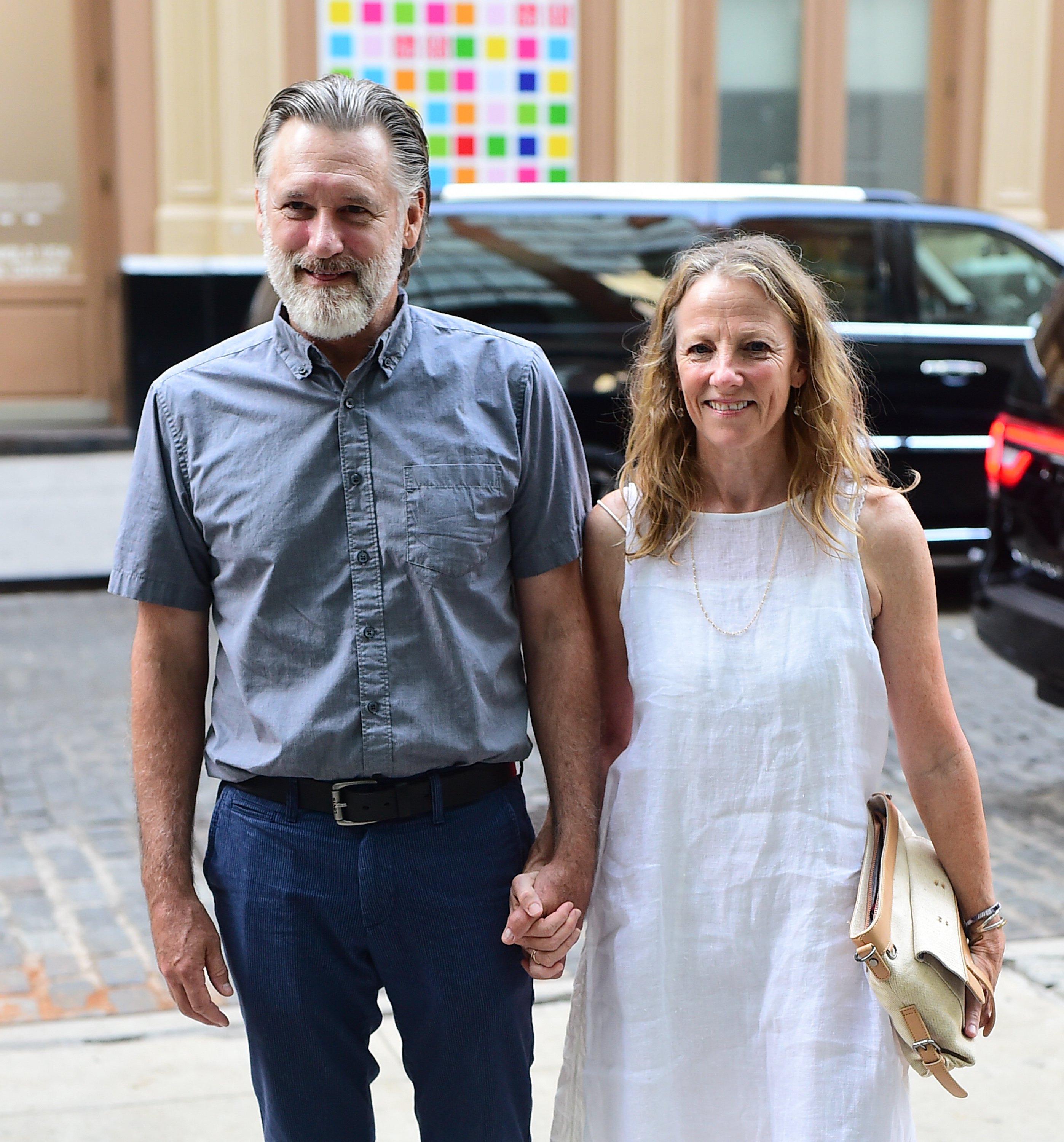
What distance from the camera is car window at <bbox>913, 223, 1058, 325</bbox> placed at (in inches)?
320

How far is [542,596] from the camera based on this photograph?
232 cm

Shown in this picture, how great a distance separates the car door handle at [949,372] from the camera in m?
8.08

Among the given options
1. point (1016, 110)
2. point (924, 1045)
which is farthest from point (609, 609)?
point (1016, 110)

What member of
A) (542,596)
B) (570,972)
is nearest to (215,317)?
(570,972)

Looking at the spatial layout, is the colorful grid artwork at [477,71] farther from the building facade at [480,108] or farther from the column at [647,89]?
the column at [647,89]

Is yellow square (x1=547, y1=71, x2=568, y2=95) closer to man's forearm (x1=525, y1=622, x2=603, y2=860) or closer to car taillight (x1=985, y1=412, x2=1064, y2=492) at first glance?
car taillight (x1=985, y1=412, x2=1064, y2=492)

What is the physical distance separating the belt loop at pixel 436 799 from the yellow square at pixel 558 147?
11342mm

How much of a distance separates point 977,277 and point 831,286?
3.94ft

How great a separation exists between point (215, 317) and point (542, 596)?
33.7 ft

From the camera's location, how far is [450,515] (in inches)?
87.4

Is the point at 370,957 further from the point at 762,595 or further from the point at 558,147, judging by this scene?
the point at 558,147

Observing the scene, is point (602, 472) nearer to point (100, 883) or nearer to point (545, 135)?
point (100, 883)

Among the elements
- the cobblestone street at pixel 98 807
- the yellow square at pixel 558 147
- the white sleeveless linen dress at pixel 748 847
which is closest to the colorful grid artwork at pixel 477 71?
the yellow square at pixel 558 147

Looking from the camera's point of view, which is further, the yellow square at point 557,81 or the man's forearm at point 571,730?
the yellow square at point 557,81
